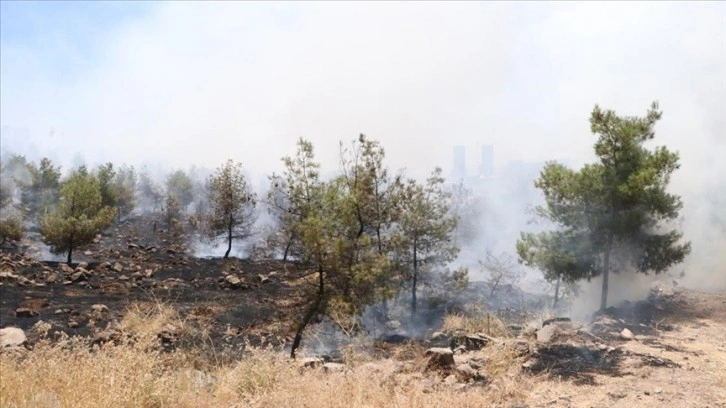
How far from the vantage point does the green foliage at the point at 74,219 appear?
73.2 feet

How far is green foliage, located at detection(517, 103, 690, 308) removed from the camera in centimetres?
1345

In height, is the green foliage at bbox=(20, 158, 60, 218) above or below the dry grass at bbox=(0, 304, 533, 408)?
above

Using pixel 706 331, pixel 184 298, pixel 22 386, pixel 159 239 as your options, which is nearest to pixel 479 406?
pixel 22 386

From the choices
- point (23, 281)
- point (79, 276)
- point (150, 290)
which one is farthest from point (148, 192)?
point (150, 290)

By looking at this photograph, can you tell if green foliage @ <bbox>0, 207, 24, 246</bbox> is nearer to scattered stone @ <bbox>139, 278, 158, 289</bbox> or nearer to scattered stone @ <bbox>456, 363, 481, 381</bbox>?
scattered stone @ <bbox>139, 278, 158, 289</bbox>

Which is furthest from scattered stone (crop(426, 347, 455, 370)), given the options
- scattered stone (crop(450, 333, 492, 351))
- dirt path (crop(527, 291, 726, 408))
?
scattered stone (crop(450, 333, 492, 351))

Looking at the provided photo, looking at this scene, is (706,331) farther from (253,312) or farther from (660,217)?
(253,312)

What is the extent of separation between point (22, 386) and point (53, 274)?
20.1 m

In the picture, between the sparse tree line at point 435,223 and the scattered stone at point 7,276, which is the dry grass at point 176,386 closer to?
the sparse tree line at point 435,223

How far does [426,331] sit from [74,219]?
17963 millimetres

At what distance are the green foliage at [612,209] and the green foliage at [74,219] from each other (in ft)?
67.7

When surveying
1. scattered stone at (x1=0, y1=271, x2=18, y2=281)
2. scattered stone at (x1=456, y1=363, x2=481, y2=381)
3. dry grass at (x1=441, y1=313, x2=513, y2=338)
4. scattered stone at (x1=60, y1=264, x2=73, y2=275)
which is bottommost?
scattered stone at (x1=0, y1=271, x2=18, y2=281)

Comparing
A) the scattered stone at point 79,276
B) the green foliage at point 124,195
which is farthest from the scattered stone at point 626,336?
the green foliage at point 124,195

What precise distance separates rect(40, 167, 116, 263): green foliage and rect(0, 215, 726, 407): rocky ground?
130cm
